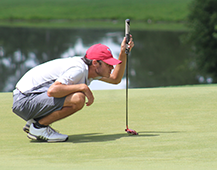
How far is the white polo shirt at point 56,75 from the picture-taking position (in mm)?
3289

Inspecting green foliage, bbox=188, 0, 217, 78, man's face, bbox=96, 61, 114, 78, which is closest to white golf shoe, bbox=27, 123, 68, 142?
man's face, bbox=96, 61, 114, 78

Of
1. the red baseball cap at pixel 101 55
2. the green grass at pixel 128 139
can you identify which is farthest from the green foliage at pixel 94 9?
the red baseball cap at pixel 101 55

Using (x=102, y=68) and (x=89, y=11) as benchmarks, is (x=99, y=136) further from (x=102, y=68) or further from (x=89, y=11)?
(x=89, y=11)

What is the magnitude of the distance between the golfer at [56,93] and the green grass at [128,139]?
186 millimetres

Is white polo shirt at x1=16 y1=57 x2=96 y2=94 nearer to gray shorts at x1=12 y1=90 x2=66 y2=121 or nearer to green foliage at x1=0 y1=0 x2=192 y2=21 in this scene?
gray shorts at x1=12 y1=90 x2=66 y2=121

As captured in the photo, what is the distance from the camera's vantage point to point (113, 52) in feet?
71.2

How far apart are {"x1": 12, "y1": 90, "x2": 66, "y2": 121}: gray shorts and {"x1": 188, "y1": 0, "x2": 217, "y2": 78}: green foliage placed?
22.2m

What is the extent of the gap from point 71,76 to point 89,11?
5160cm

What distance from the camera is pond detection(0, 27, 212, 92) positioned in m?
19.6

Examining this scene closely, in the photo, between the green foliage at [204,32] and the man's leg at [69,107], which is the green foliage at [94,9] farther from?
the man's leg at [69,107]

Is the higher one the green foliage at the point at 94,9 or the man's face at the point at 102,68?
the green foliage at the point at 94,9

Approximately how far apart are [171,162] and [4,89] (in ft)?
44.1

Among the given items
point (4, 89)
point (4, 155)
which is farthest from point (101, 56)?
point (4, 89)

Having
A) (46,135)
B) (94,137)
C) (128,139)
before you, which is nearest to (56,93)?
(46,135)
